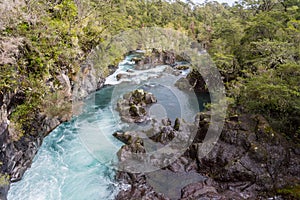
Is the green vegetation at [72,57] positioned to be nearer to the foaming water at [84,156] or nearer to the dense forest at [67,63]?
the dense forest at [67,63]

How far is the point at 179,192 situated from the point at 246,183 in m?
2.63

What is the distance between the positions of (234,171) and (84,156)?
6970 mm

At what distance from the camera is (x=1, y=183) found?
6766 millimetres

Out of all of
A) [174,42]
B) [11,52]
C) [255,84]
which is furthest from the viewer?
[174,42]

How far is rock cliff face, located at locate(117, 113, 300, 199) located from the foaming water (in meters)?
1.25

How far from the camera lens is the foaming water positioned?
8562 mm

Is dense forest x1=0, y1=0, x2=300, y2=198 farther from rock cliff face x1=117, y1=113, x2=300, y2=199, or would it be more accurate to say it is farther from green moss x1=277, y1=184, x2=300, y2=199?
green moss x1=277, y1=184, x2=300, y2=199

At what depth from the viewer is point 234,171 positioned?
8.69 meters

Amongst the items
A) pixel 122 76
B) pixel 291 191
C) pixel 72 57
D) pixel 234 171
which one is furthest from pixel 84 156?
pixel 122 76

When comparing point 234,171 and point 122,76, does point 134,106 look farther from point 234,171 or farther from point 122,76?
point 122,76

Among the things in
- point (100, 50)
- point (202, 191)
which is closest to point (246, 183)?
point (202, 191)

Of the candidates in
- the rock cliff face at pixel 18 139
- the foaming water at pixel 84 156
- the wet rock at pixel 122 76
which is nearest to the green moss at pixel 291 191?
the foaming water at pixel 84 156

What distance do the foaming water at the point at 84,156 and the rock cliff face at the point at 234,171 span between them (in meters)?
1.25

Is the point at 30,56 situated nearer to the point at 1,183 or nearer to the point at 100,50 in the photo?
the point at 1,183
